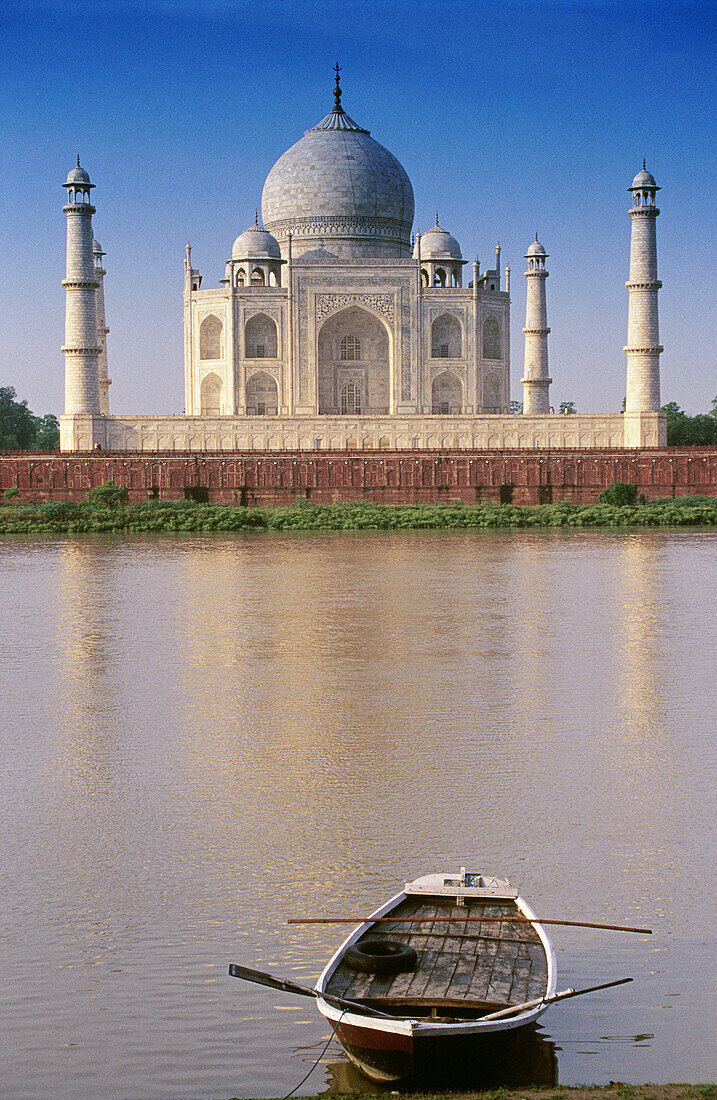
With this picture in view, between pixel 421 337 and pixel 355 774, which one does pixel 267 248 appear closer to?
pixel 421 337

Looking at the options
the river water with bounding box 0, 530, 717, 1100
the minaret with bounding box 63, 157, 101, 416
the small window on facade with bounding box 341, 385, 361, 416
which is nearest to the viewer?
the river water with bounding box 0, 530, 717, 1100

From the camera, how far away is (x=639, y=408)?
35312 mm

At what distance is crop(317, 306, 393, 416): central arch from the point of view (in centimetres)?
3916

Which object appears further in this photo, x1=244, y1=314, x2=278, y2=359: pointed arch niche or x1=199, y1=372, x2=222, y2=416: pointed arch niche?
x1=199, y1=372, x2=222, y2=416: pointed arch niche

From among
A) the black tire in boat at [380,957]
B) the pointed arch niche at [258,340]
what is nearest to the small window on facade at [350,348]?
the pointed arch niche at [258,340]

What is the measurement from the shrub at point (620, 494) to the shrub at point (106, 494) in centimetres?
1092

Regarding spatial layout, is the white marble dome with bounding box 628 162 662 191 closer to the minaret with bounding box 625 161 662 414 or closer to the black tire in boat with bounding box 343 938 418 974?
the minaret with bounding box 625 161 662 414

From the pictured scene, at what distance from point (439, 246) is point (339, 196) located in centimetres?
352

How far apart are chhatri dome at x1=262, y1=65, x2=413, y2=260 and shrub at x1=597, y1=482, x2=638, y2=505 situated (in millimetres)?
14208

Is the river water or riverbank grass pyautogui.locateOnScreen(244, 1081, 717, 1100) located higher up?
the river water

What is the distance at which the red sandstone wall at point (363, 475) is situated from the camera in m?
30.7

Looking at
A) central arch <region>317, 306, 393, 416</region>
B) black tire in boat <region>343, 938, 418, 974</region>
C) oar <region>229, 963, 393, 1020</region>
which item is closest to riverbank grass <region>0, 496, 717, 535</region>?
central arch <region>317, 306, 393, 416</region>

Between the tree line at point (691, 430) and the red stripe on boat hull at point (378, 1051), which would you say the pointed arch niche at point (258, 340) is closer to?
the tree line at point (691, 430)

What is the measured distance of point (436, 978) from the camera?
3666mm
